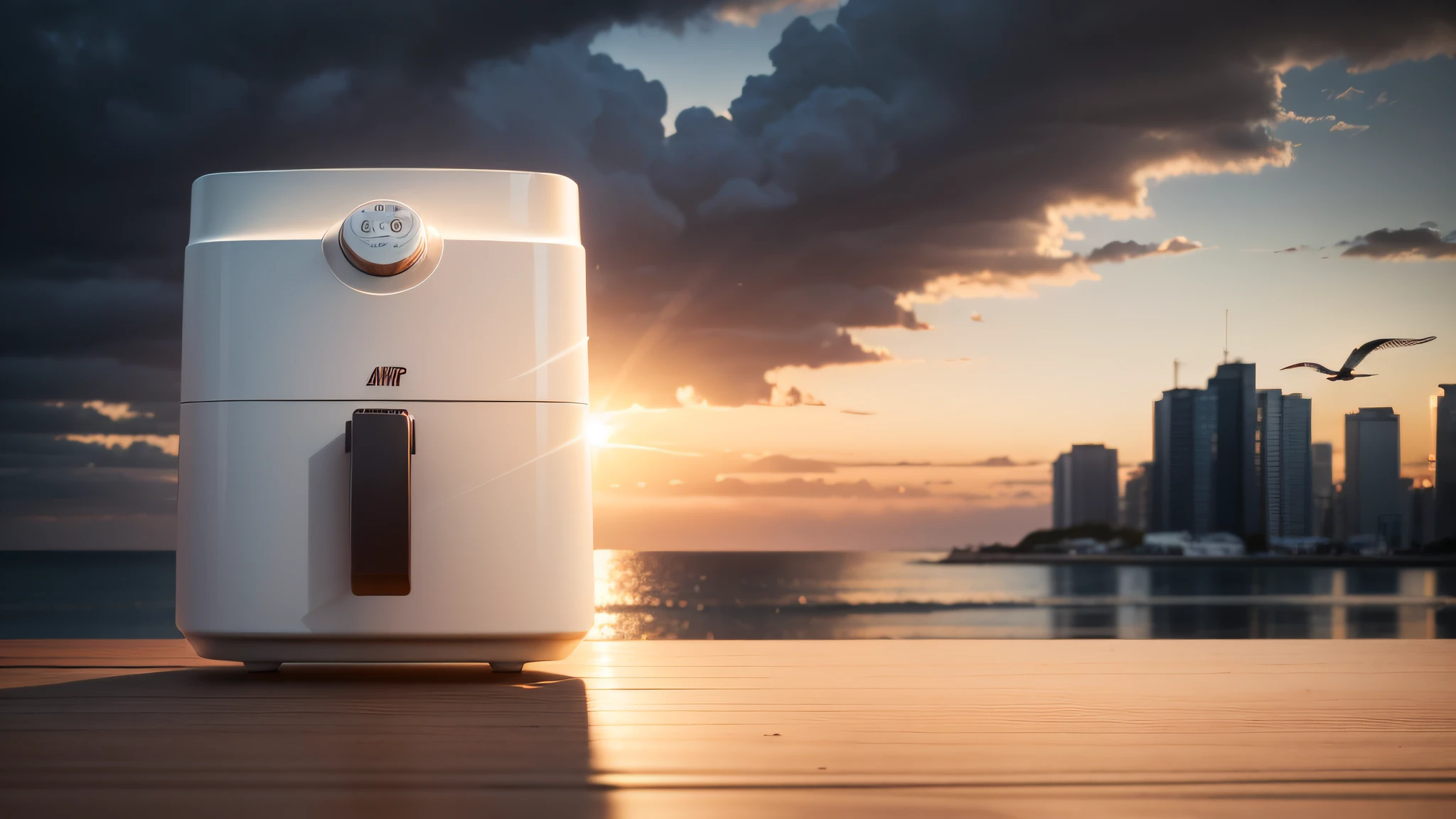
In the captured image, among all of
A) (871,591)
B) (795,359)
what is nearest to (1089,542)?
(871,591)

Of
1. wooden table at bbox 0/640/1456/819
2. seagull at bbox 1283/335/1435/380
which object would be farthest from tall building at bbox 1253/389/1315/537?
wooden table at bbox 0/640/1456/819

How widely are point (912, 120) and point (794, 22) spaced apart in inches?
657

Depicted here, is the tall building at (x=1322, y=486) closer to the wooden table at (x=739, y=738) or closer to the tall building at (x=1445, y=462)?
the tall building at (x=1445, y=462)

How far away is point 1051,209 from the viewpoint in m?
29.9

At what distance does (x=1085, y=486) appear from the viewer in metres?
41.2

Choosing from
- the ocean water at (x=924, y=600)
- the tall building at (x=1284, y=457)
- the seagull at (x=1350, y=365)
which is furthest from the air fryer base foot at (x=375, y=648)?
the tall building at (x=1284, y=457)

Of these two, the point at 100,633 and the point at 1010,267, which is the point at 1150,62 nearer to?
the point at 1010,267

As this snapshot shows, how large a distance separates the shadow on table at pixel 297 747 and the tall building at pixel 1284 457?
92.4ft

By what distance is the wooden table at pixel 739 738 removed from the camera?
73cm

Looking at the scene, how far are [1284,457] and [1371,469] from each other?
2391 millimetres

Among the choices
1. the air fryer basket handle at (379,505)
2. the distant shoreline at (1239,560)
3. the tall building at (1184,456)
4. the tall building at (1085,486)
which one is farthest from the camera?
the distant shoreline at (1239,560)

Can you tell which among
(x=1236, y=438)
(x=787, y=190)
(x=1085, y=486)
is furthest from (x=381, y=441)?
(x=1085, y=486)

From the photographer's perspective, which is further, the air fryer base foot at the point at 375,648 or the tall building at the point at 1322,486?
the tall building at the point at 1322,486

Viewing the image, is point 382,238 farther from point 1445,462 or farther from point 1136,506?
point 1136,506
